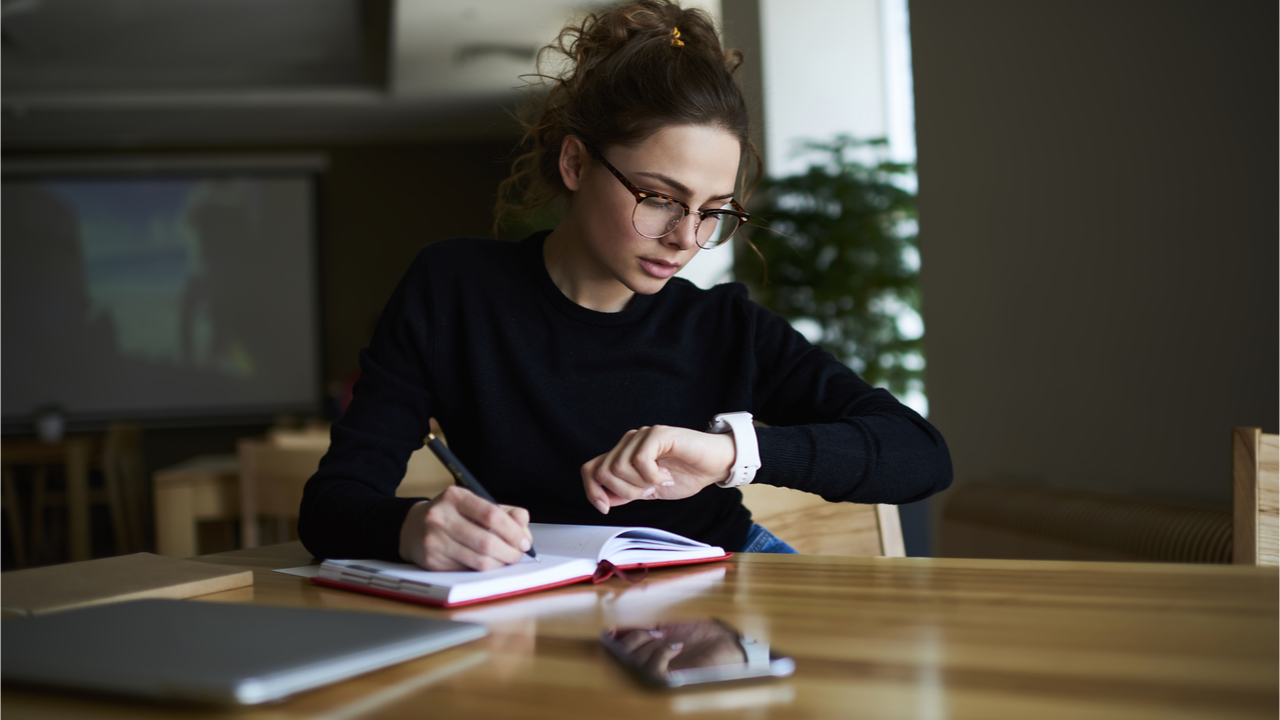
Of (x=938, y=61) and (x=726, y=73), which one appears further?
(x=938, y=61)

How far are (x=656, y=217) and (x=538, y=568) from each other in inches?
20.2

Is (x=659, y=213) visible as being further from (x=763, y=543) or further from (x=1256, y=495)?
(x=1256, y=495)

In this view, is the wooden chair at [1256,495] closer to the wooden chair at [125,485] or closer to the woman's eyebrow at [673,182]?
the woman's eyebrow at [673,182]

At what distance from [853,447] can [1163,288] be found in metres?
1.25

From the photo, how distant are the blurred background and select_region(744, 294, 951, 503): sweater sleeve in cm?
34

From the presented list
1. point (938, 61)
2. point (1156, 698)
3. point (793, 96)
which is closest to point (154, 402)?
point (793, 96)

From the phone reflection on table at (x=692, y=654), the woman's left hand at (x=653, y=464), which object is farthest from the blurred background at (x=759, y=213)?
the phone reflection on table at (x=692, y=654)

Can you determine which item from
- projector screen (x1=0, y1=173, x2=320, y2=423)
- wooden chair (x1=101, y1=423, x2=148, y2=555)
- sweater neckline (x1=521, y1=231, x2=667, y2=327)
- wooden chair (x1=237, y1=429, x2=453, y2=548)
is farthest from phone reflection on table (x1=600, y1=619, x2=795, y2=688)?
projector screen (x1=0, y1=173, x2=320, y2=423)

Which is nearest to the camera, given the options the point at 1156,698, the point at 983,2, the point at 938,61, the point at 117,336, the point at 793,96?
the point at 1156,698

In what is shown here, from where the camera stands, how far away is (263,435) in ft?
25.2

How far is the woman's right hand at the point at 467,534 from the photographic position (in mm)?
790

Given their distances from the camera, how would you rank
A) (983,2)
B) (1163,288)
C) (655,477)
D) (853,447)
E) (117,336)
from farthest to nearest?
(117,336), (983,2), (1163,288), (853,447), (655,477)

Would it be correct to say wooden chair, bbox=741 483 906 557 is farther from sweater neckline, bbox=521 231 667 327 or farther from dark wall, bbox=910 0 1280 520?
dark wall, bbox=910 0 1280 520

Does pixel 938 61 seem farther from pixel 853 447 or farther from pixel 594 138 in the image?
pixel 853 447
